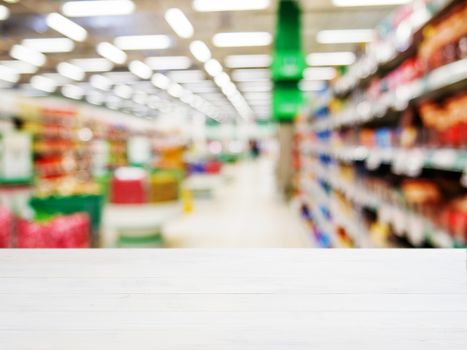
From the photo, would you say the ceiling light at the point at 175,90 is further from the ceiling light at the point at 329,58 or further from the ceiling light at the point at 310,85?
the ceiling light at the point at 329,58

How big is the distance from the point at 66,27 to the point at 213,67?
19.3 feet

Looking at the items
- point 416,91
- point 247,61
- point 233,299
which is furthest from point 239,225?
point 247,61

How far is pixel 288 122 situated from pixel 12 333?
9.72m

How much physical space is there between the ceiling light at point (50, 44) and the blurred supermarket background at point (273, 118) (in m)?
0.04

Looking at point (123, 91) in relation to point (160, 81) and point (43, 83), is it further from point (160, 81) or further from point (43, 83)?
point (43, 83)

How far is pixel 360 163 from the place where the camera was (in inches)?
154

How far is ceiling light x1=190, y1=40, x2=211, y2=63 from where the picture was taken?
1033 cm

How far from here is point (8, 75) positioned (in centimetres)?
1412

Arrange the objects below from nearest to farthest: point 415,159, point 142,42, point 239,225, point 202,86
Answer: point 415,159, point 239,225, point 142,42, point 202,86

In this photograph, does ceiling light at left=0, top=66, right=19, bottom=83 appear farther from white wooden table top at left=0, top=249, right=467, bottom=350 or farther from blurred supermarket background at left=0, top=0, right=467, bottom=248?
white wooden table top at left=0, top=249, right=467, bottom=350

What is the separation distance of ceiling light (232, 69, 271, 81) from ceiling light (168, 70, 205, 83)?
1.16m

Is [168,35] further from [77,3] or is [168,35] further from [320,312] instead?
[320,312]

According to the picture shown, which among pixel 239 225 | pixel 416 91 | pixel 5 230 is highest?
pixel 416 91

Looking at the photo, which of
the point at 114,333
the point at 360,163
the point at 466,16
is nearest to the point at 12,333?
the point at 114,333
